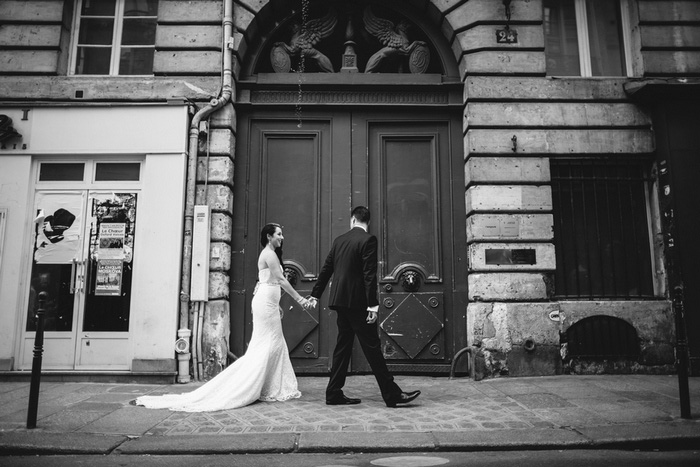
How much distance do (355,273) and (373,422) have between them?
159cm

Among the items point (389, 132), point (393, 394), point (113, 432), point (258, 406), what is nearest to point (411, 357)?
point (393, 394)

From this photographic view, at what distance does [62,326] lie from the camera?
24.7 ft

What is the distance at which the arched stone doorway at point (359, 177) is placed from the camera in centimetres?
782

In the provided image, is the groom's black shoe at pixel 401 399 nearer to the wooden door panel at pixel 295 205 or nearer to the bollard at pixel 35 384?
the wooden door panel at pixel 295 205

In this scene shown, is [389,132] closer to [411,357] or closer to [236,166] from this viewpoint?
[236,166]

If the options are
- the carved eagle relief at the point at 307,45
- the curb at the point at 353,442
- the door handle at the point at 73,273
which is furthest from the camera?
the carved eagle relief at the point at 307,45

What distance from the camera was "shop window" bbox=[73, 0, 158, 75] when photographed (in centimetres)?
840

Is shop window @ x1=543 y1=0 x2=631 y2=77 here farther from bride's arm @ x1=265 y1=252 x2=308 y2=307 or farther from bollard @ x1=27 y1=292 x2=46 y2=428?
bollard @ x1=27 y1=292 x2=46 y2=428

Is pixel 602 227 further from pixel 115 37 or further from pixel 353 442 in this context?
pixel 115 37

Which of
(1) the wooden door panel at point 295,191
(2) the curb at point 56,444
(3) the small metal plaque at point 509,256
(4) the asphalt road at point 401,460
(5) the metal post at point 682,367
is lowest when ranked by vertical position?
(4) the asphalt road at point 401,460

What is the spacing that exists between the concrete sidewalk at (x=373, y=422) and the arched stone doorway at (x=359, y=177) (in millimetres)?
1286

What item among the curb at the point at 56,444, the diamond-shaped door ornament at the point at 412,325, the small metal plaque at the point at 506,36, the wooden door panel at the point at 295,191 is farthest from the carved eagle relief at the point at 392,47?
the curb at the point at 56,444

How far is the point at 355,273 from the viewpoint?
5746mm

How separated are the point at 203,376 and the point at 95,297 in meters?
2.00
